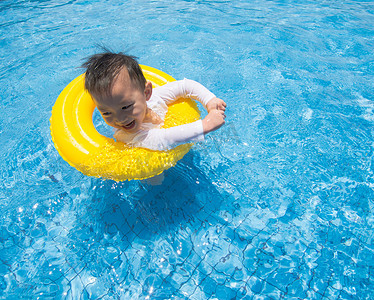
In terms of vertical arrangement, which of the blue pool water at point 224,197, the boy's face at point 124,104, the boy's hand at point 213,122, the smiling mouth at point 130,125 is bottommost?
the blue pool water at point 224,197

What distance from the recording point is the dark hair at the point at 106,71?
204cm

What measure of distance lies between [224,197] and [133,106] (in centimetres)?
132

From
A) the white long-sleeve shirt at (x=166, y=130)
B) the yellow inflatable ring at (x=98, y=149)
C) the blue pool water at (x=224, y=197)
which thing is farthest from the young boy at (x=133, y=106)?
the blue pool water at (x=224, y=197)

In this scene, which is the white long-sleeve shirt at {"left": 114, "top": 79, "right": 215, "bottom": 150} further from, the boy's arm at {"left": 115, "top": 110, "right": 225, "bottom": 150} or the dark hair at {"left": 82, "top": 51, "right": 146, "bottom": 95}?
the dark hair at {"left": 82, "top": 51, "right": 146, "bottom": 95}

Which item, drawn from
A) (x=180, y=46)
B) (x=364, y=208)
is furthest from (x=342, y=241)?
(x=180, y=46)

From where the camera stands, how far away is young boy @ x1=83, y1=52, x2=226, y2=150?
208cm

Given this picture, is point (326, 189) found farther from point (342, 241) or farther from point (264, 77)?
point (264, 77)

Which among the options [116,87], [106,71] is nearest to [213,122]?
[116,87]

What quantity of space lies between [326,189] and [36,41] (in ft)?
19.8

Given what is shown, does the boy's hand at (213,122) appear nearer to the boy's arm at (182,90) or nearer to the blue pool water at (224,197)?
the boy's arm at (182,90)

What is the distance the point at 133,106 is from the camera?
2250 mm

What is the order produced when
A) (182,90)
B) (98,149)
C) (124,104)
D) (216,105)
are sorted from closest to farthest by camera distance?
(124,104) < (98,149) < (216,105) < (182,90)

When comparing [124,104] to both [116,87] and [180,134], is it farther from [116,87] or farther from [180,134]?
[180,134]

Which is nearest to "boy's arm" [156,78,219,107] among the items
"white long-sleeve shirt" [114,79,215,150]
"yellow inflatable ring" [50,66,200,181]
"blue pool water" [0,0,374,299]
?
"white long-sleeve shirt" [114,79,215,150]
